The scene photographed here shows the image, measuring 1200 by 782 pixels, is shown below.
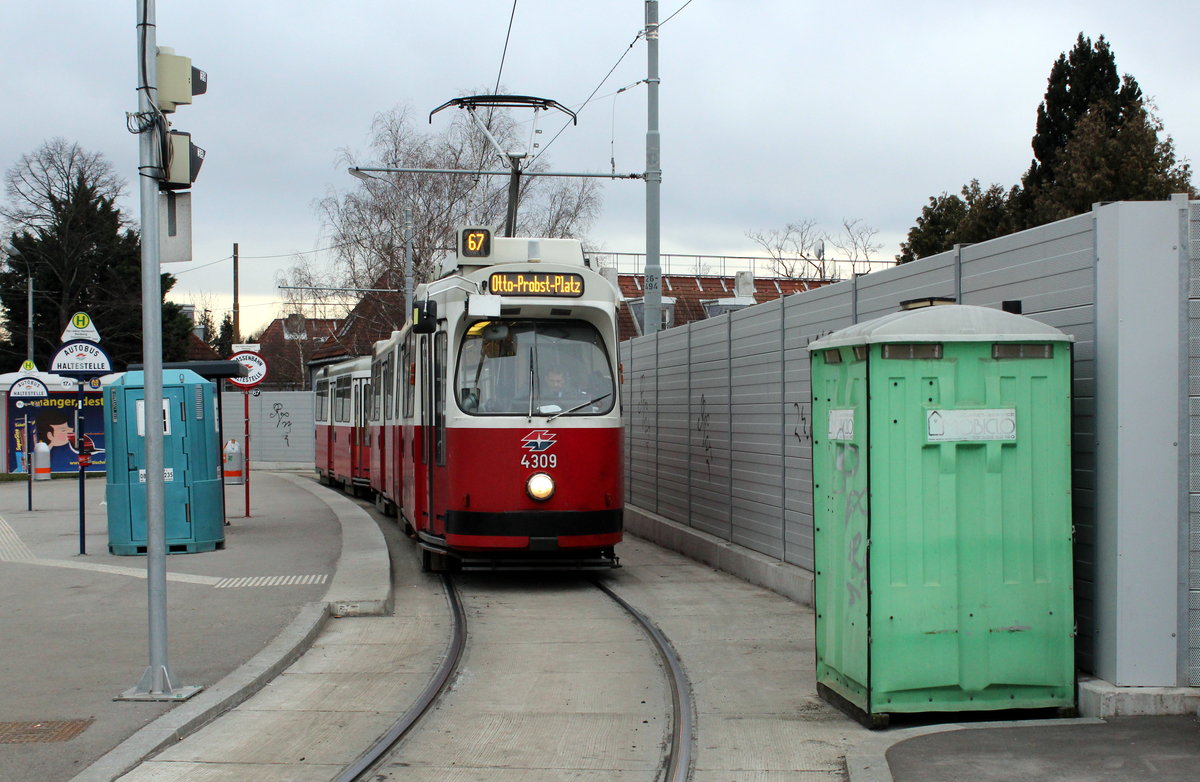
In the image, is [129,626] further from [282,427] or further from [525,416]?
[282,427]

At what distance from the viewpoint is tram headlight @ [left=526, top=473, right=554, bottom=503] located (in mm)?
11961

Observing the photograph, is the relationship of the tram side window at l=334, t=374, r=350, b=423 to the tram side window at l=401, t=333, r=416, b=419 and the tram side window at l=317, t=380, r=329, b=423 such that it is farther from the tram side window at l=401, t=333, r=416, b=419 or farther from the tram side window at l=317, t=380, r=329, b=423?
the tram side window at l=401, t=333, r=416, b=419

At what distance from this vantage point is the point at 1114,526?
6.48 m

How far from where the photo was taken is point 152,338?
7551 mm

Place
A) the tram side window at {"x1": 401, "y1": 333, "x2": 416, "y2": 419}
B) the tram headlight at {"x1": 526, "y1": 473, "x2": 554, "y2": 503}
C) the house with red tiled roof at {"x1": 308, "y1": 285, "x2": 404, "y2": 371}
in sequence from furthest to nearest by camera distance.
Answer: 1. the house with red tiled roof at {"x1": 308, "y1": 285, "x2": 404, "y2": 371}
2. the tram side window at {"x1": 401, "y1": 333, "x2": 416, "y2": 419}
3. the tram headlight at {"x1": 526, "y1": 473, "x2": 554, "y2": 503}

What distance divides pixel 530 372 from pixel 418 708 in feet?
17.6

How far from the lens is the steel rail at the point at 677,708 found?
604 cm

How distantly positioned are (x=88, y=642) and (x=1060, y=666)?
6755 mm

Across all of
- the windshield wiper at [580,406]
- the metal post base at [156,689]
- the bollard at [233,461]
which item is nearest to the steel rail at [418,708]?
the metal post base at [156,689]

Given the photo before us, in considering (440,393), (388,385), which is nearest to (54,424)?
(388,385)

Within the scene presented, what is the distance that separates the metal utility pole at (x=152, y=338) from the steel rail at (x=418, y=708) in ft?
4.56

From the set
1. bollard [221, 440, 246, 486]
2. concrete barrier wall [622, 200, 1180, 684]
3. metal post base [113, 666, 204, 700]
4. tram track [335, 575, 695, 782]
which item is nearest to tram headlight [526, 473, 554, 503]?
tram track [335, 575, 695, 782]

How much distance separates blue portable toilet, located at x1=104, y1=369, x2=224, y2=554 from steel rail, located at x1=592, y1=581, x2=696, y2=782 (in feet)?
22.2

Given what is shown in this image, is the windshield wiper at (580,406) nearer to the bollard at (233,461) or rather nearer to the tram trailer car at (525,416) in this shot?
the tram trailer car at (525,416)
